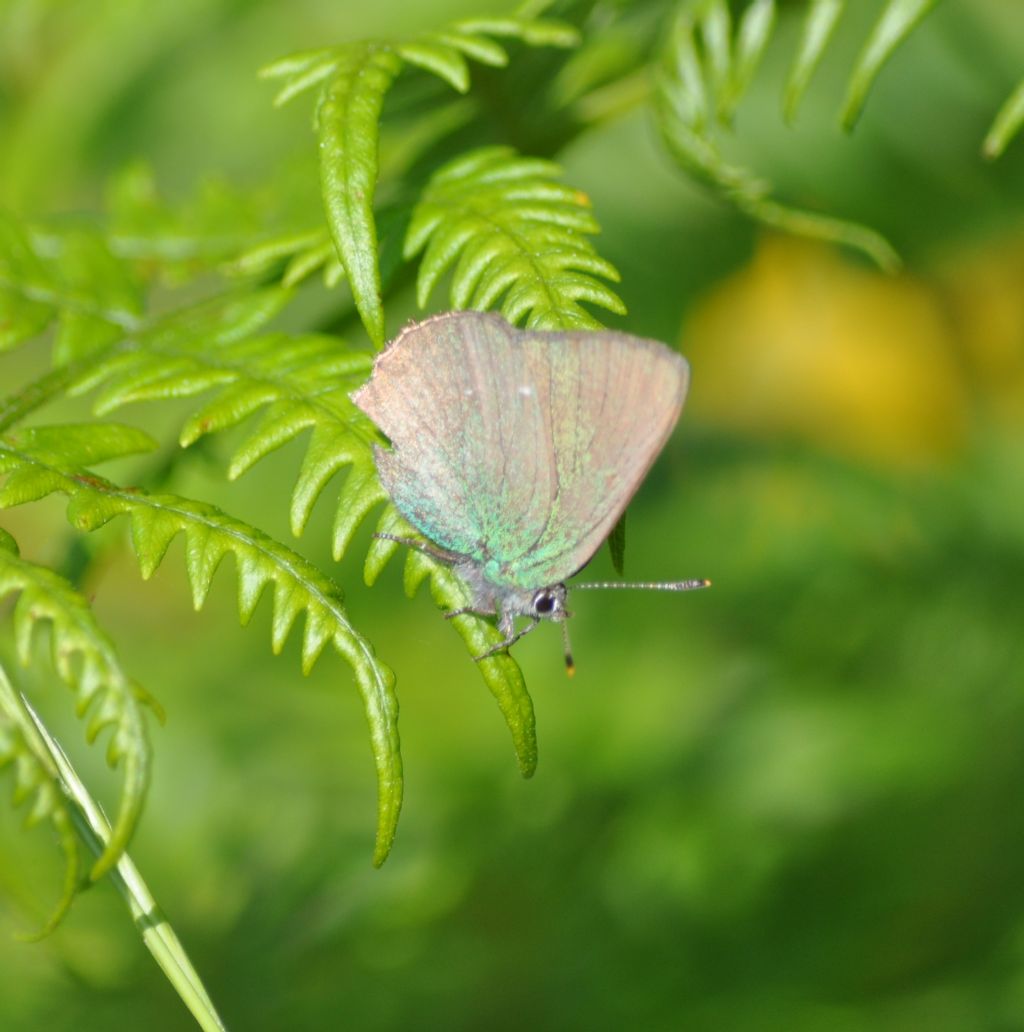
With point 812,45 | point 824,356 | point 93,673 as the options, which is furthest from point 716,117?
point 824,356

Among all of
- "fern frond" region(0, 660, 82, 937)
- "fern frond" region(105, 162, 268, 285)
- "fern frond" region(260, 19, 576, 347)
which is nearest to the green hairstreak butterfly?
"fern frond" region(260, 19, 576, 347)

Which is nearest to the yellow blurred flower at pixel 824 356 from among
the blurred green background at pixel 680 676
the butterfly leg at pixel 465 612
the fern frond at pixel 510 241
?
the blurred green background at pixel 680 676

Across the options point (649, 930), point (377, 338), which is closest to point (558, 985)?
point (649, 930)

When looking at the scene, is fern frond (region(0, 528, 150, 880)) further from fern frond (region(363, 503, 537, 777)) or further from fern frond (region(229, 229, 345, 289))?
fern frond (region(229, 229, 345, 289))

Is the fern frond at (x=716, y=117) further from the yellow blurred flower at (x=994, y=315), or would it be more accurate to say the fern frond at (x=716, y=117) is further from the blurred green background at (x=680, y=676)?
the yellow blurred flower at (x=994, y=315)

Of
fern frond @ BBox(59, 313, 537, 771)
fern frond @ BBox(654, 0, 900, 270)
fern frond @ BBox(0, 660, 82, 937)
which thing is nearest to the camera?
fern frond @ BBox(0, 660, 82, 937)

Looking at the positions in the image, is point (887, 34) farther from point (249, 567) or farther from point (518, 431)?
point (249, 567)
